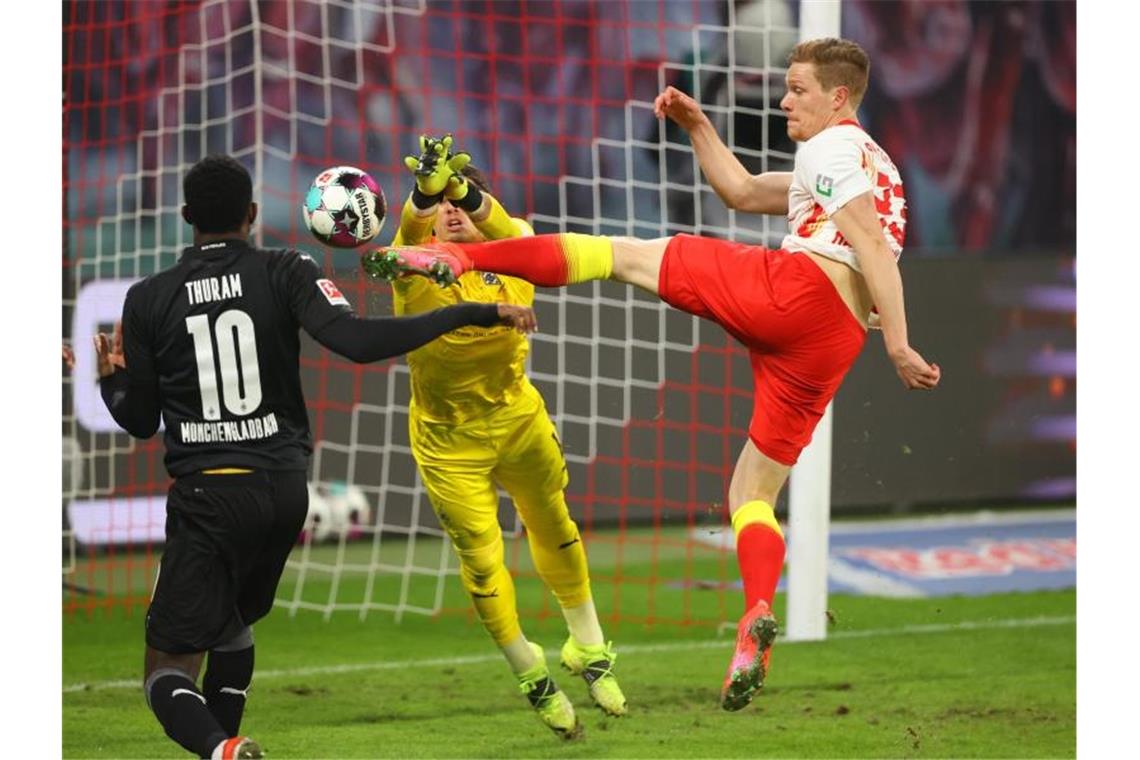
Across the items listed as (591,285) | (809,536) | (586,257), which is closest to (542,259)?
(586,257)

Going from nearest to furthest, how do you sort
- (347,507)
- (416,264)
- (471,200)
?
(416,264) < (471,200) < (347,507)

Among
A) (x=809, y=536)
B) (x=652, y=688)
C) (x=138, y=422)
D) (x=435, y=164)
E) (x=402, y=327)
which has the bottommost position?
(x=652, y=688)

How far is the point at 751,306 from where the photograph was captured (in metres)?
5.56

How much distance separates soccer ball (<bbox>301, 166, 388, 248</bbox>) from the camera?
5.85 metres

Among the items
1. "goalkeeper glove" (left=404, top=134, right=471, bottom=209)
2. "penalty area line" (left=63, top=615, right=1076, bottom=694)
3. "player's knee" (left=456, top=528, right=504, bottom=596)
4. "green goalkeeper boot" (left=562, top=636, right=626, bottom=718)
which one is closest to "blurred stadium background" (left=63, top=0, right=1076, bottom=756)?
"penalty area line" (left=63, top=615, right=1076, bottom=694)

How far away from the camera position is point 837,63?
5.75 m

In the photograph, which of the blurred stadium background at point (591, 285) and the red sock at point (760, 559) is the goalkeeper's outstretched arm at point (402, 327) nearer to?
the red sock at point (760, 559)

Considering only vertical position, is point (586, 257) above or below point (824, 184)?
below

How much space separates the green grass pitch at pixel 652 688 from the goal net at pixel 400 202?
75 centimetres

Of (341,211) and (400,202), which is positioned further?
(400,202)

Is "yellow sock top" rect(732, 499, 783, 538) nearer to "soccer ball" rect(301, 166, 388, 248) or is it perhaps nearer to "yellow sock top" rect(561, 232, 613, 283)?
"yellow sock top" rect(561, 232, 613, 283)

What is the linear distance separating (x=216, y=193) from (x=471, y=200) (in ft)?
3.67

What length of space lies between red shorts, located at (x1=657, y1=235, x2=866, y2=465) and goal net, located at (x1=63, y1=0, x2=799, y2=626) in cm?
493

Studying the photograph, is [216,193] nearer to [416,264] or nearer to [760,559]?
[416,264]
